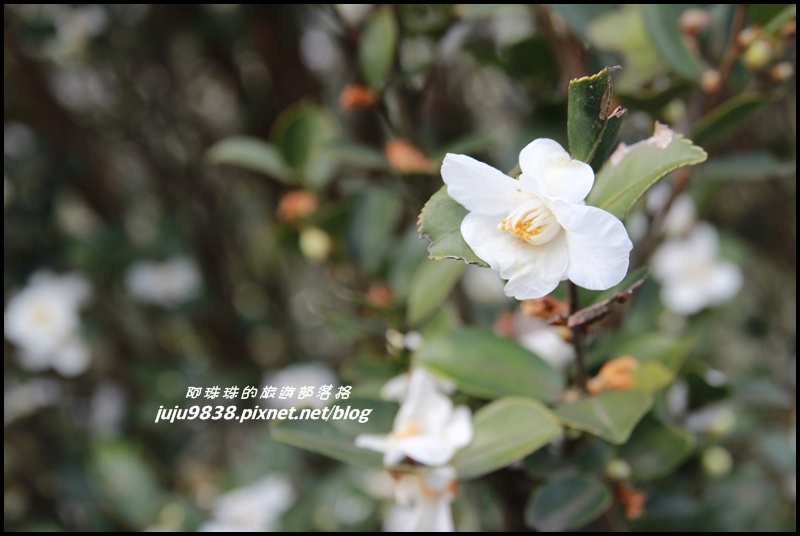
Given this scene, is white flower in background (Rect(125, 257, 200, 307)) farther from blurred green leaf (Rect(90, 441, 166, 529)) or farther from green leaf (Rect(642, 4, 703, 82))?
green leaf (Rect(642, 4, 703, 82))

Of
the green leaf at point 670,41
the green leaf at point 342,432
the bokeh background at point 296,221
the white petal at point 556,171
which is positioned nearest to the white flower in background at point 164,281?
the bokeh background at point 296,221

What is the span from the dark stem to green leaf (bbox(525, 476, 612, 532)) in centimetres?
8

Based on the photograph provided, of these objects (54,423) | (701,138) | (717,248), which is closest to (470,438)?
(701,138)

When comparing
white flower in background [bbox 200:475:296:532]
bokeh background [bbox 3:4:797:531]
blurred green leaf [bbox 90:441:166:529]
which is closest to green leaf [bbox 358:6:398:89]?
bokeh background [bbox 3:4:797:531]

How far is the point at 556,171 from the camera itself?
1.31 ft

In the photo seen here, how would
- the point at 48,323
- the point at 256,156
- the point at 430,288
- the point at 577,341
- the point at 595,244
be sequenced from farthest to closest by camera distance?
the point at 48,323 → the point at 256,156 → the point at 430,288 → the point at 577,341 → the point at 595,244

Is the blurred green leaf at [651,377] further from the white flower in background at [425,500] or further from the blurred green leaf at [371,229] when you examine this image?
the blurred green leaf at [371,229]

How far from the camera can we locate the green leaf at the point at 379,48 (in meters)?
0.73

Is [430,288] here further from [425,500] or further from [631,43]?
[631,43]

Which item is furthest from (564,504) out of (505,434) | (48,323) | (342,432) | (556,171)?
(48,323)

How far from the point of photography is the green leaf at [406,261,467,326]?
27.9 inches

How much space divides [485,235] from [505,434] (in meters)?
0.19

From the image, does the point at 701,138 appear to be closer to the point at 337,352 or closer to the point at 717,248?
the point at 717,248

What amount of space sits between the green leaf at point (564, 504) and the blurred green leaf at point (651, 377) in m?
0.09
